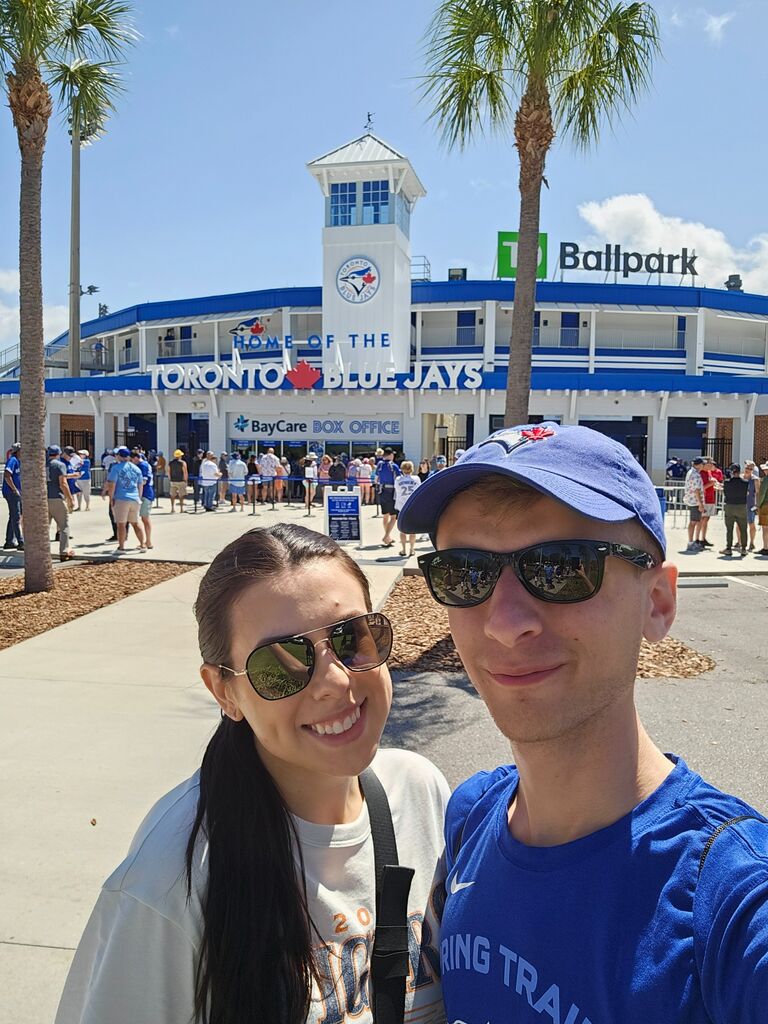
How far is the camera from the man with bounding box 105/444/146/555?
44.3 feet

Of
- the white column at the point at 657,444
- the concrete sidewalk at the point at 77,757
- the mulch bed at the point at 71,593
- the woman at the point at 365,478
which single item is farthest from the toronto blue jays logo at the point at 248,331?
the concrete sidewalk at the point at 77,757

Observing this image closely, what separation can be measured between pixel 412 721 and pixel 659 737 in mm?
1839

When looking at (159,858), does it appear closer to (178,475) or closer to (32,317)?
(32,317)

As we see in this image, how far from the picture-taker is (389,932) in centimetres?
157

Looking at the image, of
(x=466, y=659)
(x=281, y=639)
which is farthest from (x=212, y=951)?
(x=466, y=659)

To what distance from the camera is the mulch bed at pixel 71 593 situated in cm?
866

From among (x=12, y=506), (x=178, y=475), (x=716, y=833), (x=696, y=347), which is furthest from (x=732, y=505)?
(x=696, y=347)

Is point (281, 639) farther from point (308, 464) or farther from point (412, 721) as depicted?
point (308, 464)

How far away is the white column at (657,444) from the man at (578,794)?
104 ft

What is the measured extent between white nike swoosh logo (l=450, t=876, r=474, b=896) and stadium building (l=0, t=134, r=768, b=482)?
29447 mm

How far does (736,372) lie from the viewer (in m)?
42.9

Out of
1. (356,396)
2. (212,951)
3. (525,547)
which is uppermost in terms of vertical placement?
(356,396)

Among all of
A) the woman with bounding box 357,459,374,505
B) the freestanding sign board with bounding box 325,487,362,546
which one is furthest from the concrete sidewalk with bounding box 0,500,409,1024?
the woman with bounding box 357,459,374,505

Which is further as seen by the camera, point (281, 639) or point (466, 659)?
point (281, 639)
